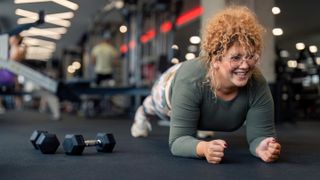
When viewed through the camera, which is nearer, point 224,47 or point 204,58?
point 224,47

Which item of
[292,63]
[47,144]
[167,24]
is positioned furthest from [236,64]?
[167,24]

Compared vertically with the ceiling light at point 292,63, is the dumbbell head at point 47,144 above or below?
below

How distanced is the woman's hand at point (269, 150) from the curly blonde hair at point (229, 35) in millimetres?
321

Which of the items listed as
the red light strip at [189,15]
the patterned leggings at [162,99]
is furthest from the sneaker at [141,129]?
the red light strip at [189,15]

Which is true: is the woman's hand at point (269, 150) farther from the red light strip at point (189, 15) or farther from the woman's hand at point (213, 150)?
the red light strip at point (189, 15)

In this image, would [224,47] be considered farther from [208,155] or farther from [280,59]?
[280,59]

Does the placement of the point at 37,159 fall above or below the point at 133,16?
below

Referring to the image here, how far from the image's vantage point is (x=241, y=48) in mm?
1590

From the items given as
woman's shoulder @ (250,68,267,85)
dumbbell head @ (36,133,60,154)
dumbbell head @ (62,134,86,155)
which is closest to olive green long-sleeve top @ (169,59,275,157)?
woman's shoulder @ (250,68,267,85)

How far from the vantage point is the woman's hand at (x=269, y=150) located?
5.35ft

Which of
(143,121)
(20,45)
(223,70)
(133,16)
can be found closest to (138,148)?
(143,121)

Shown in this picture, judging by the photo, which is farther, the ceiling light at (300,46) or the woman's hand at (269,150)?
the ceiling light at (300,46)

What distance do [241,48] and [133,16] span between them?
5118 millimetres

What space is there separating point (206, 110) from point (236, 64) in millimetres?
273
